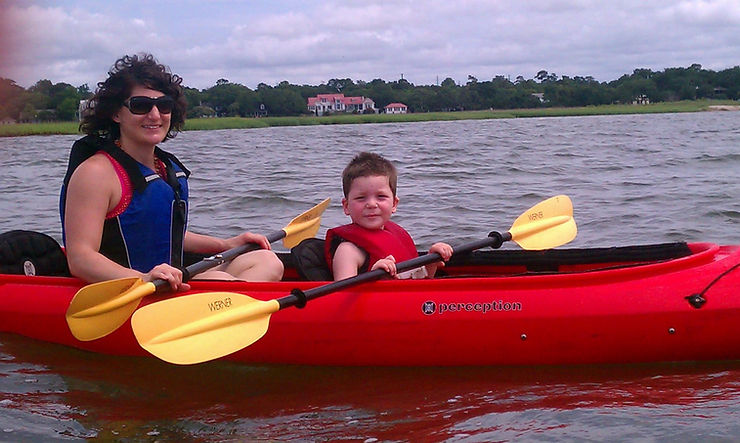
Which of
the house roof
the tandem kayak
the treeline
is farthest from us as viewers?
the house roof

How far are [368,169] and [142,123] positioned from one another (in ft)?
3.37

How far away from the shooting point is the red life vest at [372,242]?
373 cm

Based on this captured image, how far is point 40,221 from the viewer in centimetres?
839

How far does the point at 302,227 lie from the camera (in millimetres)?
4938

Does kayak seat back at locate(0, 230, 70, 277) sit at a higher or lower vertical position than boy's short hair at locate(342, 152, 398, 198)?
lower

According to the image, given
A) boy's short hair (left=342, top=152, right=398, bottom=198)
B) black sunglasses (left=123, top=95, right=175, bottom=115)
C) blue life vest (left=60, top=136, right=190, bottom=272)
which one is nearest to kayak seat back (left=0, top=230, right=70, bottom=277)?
blue life vest (left=60, top=136, right=190, bottom=272)

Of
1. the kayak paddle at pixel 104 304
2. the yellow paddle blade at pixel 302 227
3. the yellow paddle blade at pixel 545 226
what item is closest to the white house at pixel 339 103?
the yellow paddle blade at pixel 302 227

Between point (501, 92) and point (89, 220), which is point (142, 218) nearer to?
point (89, 220)

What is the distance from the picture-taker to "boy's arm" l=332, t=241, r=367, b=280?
3.68m

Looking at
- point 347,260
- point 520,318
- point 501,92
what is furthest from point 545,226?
point 501,92

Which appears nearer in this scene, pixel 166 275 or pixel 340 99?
pixel 166 275

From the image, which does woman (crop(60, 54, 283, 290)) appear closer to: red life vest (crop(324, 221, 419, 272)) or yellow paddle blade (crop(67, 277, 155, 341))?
yellow paddle blade (crop(67, 277, 155, 341))

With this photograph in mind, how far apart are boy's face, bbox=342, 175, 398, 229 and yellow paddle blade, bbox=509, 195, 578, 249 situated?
0.81 meters

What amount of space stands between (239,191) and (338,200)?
64.5 inches
